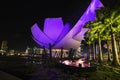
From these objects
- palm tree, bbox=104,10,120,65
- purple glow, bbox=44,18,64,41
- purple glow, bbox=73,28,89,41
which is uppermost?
purple glow, bbox=44,18,64,41

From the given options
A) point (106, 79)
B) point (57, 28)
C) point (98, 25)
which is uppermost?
point (57, 28)

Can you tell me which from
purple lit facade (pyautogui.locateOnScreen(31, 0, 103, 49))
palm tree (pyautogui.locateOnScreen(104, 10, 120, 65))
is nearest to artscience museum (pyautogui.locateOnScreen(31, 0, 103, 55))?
purple lit facade (pyautogui.locateOnScreen(31, 0, 103, 49))

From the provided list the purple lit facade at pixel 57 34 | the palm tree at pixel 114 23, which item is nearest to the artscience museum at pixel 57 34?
the purple lit facade at pixel 57 34

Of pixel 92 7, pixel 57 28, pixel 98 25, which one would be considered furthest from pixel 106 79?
pixel 57 28

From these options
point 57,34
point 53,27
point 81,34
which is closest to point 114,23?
point 81,34

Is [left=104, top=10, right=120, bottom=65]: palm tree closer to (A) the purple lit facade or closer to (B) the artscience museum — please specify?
(B) the artscience museum

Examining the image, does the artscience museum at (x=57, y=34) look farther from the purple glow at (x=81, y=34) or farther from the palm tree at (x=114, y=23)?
the palm tree at (x=114, y=23)

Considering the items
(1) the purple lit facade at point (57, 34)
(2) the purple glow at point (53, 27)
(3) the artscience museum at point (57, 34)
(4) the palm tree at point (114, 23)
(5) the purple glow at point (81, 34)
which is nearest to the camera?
(4) the palm tree at point (114, 23)

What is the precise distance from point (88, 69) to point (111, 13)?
43.9 feet

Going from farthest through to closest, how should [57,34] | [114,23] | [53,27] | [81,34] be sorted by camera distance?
[57,34] < [53,27] < [81,34] < [114,23]

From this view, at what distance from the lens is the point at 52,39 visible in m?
90.2

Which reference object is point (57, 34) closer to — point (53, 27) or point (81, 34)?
point (53, 27)

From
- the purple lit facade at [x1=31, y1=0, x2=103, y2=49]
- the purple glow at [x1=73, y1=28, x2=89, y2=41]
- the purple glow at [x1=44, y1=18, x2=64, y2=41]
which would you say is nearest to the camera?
the purple glow at [x1=73, y1=28, x2=89, y2=41]

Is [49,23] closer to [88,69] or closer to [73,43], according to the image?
[73,43]
